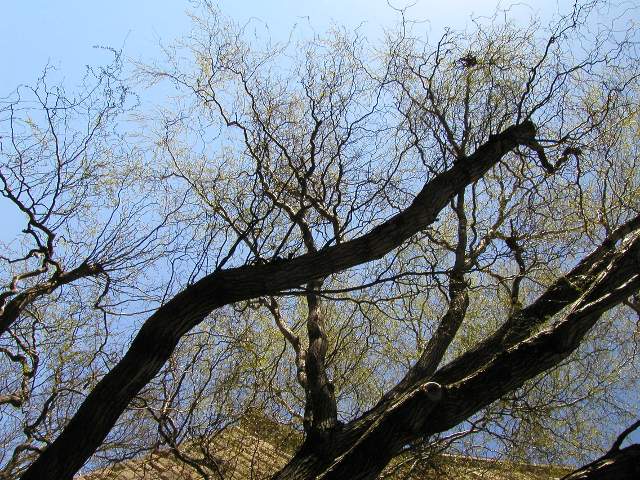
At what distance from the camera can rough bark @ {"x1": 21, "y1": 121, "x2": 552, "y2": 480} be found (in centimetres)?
320

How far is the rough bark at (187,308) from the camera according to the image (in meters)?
3.20

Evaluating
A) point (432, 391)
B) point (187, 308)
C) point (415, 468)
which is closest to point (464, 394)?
point (432, 391)

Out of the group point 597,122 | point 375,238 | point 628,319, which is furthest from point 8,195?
point 628,319

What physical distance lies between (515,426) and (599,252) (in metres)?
1.85

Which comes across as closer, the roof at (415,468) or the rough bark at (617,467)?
the rough bark at (617,467)

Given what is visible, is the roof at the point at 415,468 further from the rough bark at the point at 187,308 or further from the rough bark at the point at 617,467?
the rough bark at the point at 617,467

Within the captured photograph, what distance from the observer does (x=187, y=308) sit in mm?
3438

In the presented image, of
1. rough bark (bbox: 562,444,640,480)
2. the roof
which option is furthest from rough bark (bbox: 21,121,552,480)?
the roof

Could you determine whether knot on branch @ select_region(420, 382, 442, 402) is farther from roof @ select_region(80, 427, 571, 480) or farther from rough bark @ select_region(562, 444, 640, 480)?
roof @ select_region(80, 427, 571, 480)

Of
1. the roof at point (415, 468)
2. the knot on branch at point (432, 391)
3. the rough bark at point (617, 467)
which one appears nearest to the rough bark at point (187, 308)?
the knot on branch at point (432, 391)

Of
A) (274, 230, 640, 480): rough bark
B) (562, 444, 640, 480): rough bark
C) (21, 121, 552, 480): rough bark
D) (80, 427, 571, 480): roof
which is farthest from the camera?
(80, 427, 571, 480): roof

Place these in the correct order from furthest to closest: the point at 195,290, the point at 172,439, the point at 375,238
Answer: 1. the point at 172,439
2. the point at 375,238
3. the point at 195,290

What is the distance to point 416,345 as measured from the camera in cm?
609

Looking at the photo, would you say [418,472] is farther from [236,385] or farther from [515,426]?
[236,385]
